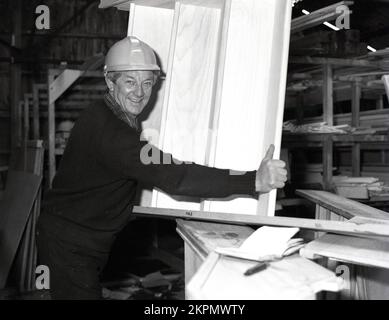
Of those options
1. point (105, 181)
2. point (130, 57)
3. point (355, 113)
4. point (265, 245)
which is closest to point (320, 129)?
point (355, 113)

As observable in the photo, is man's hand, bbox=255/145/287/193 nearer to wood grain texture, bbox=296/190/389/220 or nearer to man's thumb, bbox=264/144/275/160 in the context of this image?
man's thumb, bbox=264/144/275/160

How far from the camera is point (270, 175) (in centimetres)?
195

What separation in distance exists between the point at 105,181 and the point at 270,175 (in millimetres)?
924

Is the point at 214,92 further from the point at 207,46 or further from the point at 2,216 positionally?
the point at 2,216

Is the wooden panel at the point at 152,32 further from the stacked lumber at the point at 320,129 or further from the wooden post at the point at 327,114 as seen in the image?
the wooden post at the point at 327,114

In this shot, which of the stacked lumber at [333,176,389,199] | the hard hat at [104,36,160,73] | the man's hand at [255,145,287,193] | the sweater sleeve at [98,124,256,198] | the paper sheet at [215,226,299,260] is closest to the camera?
the paper sheet at [215,226,299,260]

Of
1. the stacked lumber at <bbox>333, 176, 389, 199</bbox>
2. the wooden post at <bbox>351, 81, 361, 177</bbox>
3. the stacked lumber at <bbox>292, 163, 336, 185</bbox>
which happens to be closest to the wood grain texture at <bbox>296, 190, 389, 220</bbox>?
the stacked lumber at <bbox>333, 176, 389, 199</bbox>

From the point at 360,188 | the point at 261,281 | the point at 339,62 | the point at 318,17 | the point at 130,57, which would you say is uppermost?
the point at 318,17

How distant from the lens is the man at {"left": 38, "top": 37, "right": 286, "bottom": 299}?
2.30 meters

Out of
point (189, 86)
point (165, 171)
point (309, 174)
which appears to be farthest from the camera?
point (309, 174)

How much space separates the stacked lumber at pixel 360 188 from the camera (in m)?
5.18

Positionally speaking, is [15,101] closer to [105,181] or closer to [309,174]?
[309,174]

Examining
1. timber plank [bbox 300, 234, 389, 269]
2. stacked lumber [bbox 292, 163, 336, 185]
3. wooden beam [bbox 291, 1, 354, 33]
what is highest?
wooden beam [bbox 291, 1, 354, 33]
